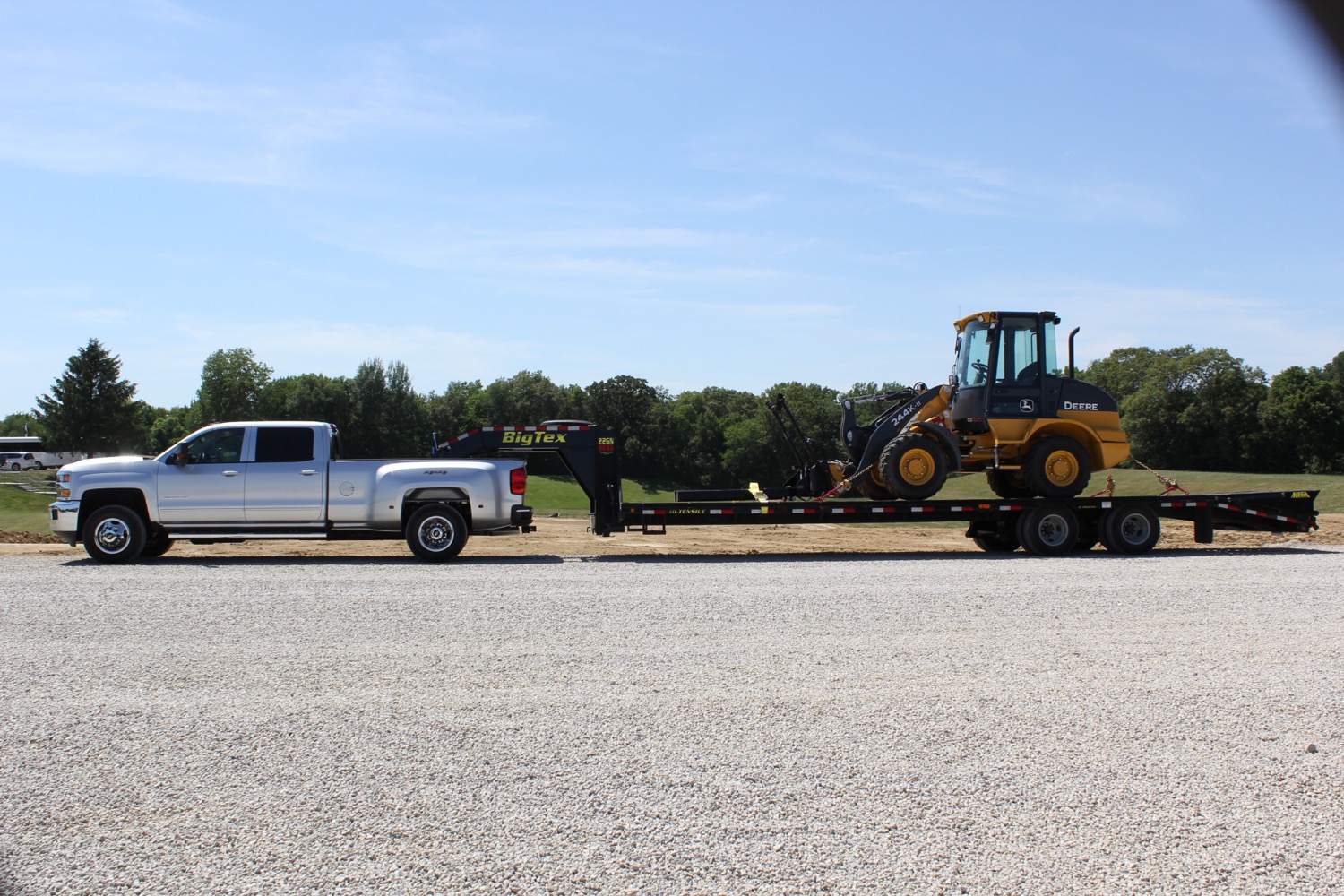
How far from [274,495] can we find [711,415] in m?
81.8

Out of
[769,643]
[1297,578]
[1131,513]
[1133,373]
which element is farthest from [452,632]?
[1133,373]

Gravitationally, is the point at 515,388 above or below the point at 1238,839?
above

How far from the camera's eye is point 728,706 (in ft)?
21.6

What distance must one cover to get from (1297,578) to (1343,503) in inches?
854

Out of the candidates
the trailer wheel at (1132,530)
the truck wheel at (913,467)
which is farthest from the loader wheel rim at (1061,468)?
the truck wheel at (913,467)

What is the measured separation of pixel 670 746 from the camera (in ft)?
18.9

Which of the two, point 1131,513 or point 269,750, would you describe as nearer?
point 269,750

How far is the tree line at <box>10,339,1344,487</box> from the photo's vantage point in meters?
78.1

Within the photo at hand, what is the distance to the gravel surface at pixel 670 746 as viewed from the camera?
14.0 feet

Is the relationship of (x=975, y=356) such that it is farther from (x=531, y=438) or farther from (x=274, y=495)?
(x=274, y=495)

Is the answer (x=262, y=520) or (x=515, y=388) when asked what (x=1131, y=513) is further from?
(x=515, y=388)

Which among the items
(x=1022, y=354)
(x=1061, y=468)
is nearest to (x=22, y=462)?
(x=1022, y=354)

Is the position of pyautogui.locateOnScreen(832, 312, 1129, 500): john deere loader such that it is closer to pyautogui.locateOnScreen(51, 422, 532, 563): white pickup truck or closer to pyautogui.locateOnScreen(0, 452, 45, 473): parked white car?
pyautogui.locateOnScreen(51, 422, 532, 563): white pickup truck

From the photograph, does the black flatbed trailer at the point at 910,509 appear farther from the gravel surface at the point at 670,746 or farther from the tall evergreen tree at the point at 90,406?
the tall evergreen tree at the point at 90,406
